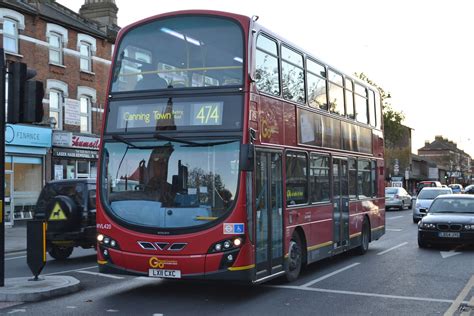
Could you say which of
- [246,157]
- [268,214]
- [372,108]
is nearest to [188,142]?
[246,157]

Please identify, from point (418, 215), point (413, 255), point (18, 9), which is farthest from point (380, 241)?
point (18, 9)

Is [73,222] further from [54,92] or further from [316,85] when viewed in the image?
[54,92]

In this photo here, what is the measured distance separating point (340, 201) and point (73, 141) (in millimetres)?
17177

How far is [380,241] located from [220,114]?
11.2m

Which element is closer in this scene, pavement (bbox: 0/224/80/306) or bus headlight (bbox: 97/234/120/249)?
pavement (bbox: 0/224/80/306)

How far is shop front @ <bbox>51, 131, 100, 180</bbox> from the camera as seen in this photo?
1027 inches

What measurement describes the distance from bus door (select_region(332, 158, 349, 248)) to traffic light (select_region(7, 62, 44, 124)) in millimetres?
6114

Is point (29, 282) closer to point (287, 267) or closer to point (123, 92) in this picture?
point (123, 92)

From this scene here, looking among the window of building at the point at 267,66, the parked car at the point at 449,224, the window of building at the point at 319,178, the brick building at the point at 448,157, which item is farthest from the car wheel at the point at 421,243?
the brick building at the point at 448,157

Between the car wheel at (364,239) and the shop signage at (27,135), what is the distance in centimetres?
1499

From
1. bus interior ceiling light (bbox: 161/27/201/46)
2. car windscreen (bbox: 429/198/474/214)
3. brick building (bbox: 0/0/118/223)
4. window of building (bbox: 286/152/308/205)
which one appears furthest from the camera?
brick building (bbox: 0/0/118/223)

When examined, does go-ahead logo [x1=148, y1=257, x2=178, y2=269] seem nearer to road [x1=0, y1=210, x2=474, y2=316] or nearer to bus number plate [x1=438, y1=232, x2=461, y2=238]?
road [x1=0, y1=210, x2=474, y2=316]

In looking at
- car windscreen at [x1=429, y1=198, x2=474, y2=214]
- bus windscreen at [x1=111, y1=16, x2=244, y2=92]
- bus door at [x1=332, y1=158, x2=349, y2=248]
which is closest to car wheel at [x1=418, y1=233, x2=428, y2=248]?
car windscreen at [x1=429, y1=198, x2=474, y2=214]

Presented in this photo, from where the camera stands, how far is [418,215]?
2570 centimetres
